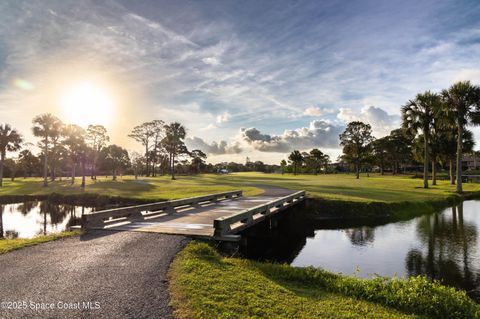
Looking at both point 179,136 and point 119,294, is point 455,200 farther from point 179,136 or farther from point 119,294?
point 179,136

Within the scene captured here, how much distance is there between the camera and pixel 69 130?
51625mm

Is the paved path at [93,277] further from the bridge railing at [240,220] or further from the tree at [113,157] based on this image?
the tree at [113,157]

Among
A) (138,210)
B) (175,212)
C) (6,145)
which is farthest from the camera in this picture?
(6,145)

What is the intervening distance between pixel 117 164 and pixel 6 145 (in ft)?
66.9

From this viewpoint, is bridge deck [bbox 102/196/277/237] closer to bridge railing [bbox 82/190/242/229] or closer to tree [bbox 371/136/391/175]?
bridge railing [bbox 82/190/242/229]

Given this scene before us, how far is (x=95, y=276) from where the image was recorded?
678cm

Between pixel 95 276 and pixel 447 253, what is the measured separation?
50.9ft

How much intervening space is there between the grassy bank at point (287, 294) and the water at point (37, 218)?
15.9m

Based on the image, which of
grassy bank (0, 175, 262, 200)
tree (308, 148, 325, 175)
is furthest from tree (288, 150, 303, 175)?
grassy bank (0, 175, 262, 200)

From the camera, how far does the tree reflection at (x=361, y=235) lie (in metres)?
16.5

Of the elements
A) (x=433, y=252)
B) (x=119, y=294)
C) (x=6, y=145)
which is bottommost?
(x=433, y=252)

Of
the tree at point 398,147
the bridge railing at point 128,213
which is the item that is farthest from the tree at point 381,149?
the bridge railing at point 128,213

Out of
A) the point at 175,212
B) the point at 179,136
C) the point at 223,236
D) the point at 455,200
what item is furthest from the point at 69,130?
the point at 455,200

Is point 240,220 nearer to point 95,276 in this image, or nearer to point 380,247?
point 95,276
